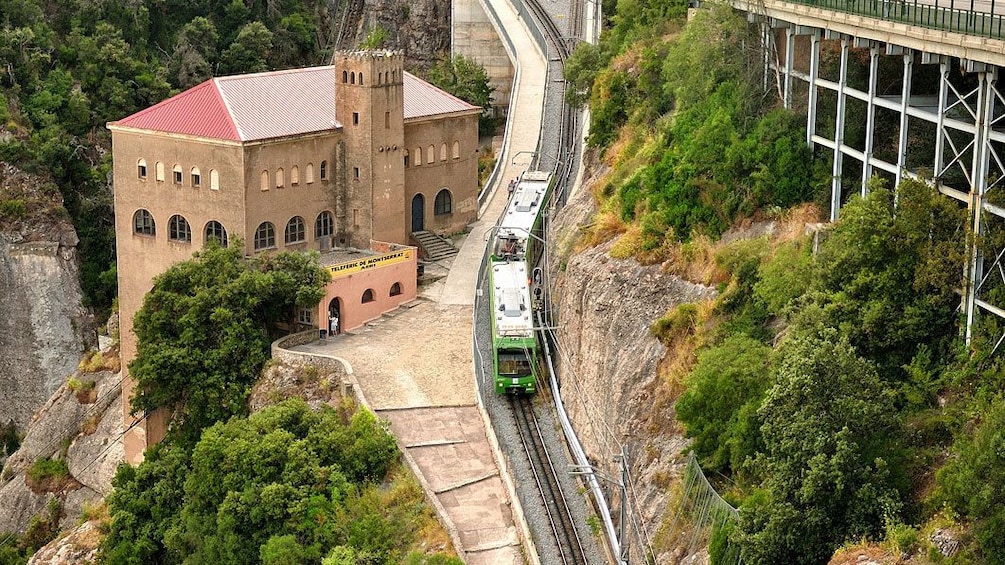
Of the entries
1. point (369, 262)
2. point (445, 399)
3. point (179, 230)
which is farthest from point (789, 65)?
point (179, 230)

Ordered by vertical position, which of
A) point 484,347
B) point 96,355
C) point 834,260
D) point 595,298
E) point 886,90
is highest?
point 886,90

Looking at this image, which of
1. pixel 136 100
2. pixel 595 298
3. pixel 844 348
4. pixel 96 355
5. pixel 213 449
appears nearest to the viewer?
pixel 844 348

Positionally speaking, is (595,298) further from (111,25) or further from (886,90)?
(111,25)

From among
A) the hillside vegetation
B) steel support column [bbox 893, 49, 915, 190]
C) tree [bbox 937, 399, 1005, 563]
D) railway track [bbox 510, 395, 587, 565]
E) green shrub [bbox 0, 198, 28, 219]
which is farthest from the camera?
green shrub [bbox 0, 198, 28, 219]

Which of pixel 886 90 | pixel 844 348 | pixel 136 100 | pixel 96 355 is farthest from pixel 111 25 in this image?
pixel 844 348

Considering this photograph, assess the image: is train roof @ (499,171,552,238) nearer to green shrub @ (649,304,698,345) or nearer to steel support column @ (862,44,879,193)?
green shrub @ (649,304,698,345)

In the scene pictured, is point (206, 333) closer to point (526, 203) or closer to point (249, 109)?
point (249, 109)

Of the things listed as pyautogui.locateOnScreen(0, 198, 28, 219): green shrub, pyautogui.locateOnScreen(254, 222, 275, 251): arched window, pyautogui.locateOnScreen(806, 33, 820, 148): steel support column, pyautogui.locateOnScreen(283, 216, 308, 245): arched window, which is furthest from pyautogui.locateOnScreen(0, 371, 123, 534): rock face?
pyautogui.locateOnScreen(806, 33, 820, 148): steel support column
